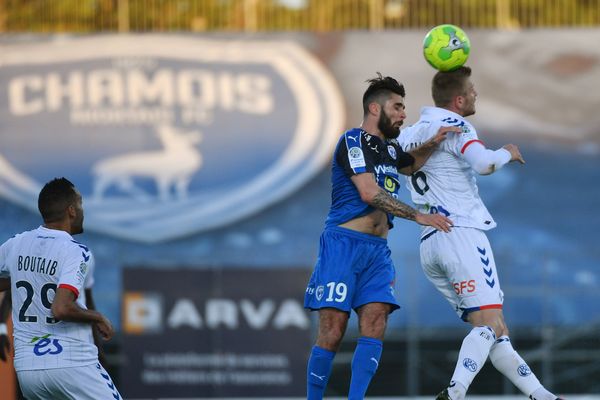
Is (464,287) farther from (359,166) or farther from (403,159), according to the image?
(359,166)

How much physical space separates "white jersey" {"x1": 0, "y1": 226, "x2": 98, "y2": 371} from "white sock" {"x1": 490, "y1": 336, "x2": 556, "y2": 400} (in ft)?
9.25

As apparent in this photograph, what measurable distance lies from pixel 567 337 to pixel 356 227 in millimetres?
12014

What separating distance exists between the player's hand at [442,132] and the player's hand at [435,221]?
54 centimetres

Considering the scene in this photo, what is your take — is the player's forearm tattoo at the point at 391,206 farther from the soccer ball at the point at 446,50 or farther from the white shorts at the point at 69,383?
the white shorts at the point at 69,383

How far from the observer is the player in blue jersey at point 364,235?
320 inches

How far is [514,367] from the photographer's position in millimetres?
8109

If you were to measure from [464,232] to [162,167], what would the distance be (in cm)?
1337

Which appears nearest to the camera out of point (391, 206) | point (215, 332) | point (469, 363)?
point (469, 363)

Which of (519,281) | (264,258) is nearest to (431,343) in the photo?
(519,281)

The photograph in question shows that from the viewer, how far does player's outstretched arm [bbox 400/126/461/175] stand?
8.27 meters

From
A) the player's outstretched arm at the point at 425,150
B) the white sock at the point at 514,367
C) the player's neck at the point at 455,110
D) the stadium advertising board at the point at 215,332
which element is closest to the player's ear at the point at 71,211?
the player's outstretched arm at the point at 425,150

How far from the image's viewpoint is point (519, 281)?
20.2 meters

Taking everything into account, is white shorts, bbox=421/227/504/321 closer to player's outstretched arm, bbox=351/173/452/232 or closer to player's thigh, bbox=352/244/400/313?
player's outstretched arm, bbox=351/173/452/232

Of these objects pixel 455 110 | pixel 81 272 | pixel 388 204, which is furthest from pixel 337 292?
pixel 81 272
